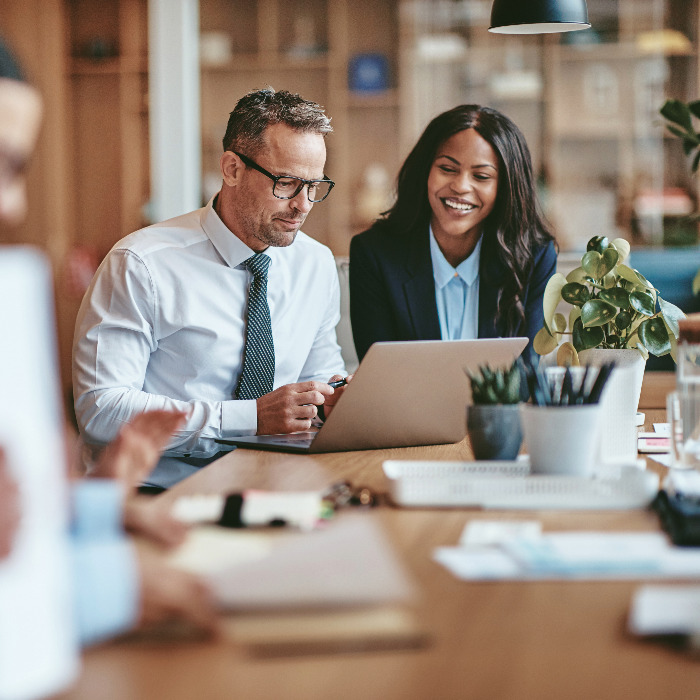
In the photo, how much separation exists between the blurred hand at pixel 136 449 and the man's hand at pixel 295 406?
588 millimetres

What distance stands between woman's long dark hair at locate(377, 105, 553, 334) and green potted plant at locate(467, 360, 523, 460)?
1086mm

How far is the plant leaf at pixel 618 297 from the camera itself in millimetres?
1453

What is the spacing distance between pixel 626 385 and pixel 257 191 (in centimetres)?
100

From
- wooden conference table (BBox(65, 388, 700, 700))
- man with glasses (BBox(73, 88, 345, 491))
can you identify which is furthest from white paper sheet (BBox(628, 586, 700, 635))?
man with glasses (BBox(73, 88, 345, 491))

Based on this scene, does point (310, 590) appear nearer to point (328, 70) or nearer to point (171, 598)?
point (171, 598)

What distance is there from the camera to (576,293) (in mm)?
1494

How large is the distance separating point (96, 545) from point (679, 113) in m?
1.17

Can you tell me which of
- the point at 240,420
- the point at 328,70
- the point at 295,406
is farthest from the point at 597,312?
the point at 328,70

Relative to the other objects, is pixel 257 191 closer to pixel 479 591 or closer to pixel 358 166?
pixel 479 591

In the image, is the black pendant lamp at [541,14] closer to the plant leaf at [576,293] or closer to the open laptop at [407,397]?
the plant leaf at [576,293]

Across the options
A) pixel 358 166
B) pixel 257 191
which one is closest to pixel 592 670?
pixel 257 191

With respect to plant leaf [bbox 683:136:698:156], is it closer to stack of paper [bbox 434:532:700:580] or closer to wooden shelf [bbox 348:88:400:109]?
stack of paper [bbox 434:532:700:580]

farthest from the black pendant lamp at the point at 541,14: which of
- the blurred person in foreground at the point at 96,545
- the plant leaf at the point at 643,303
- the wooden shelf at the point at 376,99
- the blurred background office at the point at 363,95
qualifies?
the wooden shelf at the point at 376,99

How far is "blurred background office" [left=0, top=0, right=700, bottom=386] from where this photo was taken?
5.47m
